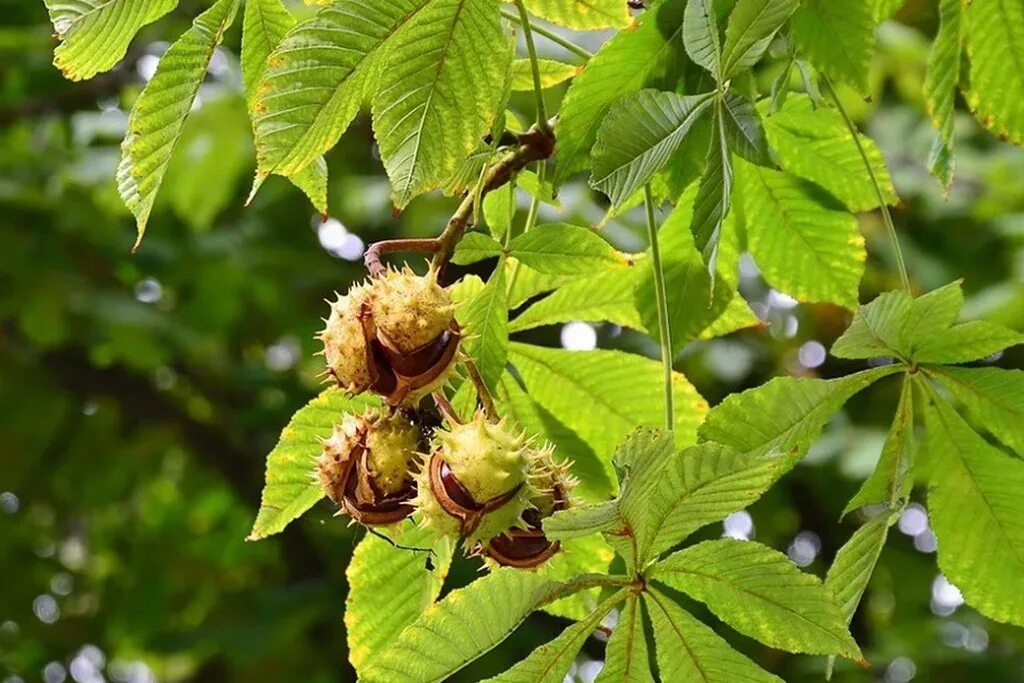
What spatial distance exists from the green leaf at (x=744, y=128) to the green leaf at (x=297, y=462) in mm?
412

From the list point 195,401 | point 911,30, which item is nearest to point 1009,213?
point 911,30

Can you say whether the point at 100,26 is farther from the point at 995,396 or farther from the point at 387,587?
the point at 995,396

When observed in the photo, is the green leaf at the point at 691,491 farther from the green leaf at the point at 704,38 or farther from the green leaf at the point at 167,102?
the green leaf at the point at 167,102

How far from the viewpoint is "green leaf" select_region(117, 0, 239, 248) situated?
1.12m

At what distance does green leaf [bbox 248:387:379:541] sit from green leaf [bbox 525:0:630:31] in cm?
39

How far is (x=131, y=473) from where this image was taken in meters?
3.99

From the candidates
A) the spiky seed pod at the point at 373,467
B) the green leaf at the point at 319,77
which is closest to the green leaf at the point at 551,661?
the spiky seed pod at the point at 373,467

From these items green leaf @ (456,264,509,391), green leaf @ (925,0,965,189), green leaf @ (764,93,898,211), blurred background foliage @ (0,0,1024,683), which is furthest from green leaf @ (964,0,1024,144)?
blurred background foliage @ (0,0,1024,683)

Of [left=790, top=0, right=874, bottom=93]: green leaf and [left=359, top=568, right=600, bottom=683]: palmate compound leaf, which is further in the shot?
[left=790, top=0, right=874, bottom=93]: green leaf

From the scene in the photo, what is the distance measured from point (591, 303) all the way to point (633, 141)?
1.40ft

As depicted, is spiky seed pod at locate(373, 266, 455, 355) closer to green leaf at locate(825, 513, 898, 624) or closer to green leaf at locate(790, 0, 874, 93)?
green leaf at locate(825, 513, 898, 624)

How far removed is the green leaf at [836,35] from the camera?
1293 mm

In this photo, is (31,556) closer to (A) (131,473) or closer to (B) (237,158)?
(A) (131,473)

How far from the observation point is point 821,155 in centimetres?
143
